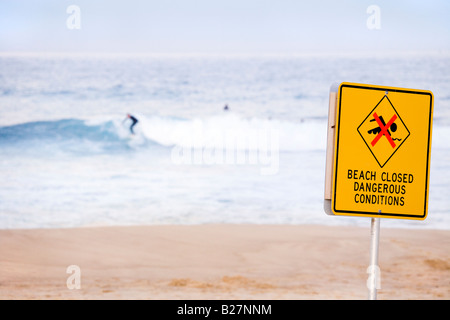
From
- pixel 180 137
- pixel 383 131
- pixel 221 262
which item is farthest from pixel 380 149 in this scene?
pixel 180 137

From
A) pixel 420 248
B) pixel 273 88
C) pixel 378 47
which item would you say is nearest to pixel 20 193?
pixel 420 248

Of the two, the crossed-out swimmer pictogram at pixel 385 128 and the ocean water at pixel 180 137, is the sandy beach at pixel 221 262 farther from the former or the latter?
the crossed-out swimmer pictogram at pixel 385 128

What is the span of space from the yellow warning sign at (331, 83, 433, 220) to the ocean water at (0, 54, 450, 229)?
26.7 feet

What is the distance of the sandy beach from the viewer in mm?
6273

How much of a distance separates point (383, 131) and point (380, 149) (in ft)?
0.17

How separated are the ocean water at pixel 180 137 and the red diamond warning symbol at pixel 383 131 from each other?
26.8ft

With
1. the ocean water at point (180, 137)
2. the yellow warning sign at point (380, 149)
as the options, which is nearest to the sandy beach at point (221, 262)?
the ocean water at point (180, 137)

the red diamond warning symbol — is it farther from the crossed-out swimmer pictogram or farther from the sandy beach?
the sandy beach

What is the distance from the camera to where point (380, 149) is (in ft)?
6.07

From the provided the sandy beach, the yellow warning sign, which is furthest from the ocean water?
the yellow warning sign

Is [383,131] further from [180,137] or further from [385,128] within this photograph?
[180,137]

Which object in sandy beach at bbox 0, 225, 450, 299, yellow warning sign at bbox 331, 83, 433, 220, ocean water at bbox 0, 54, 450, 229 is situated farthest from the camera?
ocean water at bbox 0, 54, 450, 229

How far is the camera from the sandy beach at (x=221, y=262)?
6273mm
